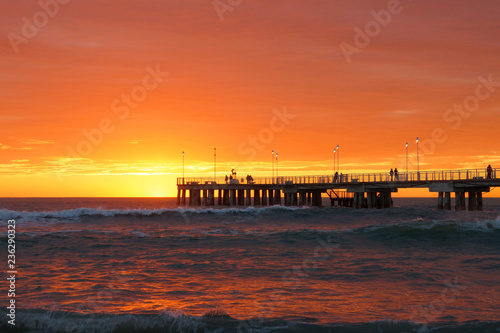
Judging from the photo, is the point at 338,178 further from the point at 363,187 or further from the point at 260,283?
the point at 260,283

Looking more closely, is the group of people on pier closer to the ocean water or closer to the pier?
the pier

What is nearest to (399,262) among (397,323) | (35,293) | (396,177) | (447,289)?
(447,289)

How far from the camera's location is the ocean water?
1086 cm

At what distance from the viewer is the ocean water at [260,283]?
10.9m

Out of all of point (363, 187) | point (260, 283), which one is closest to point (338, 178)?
point (363, 187)

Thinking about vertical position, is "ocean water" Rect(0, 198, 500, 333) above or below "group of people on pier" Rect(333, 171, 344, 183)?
below

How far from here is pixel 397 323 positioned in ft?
35.1

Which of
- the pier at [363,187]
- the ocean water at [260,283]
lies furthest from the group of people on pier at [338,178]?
the ocean water at [260,283]

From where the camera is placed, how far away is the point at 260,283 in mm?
15219

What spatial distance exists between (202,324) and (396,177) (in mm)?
57098

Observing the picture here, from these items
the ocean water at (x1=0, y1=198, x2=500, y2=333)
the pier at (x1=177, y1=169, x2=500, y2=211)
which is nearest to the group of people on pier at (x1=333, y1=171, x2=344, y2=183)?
the pier at (x1=177, y1=169, x2=500, y2=211)

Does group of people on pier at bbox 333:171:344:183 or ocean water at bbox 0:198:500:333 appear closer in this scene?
ocean water at bbox 0:198:500:333

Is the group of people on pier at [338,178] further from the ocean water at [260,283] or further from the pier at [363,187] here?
the ocean water at [260,283]

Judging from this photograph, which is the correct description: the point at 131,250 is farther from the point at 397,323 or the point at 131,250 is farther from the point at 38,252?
the point at 397,323
